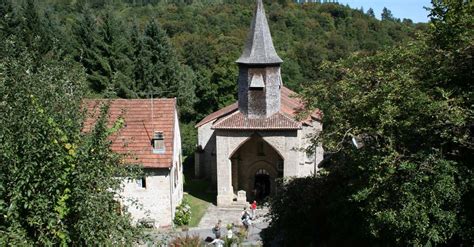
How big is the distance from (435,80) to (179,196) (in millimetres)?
19803

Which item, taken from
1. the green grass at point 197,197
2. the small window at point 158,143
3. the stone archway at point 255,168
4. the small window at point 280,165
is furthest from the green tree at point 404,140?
the stone archway at point 255,168

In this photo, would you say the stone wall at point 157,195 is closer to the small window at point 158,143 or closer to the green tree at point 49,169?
the small window at point 158,143

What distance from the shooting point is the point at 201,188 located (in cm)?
3569

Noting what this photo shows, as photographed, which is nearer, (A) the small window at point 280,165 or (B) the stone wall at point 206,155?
(A) the small window at point 280,165

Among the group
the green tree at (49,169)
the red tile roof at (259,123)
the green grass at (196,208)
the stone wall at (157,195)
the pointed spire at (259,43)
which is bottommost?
the green grass at (196,208)

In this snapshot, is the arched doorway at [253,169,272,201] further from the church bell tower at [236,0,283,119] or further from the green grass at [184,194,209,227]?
the church bell tower at [236,0,283,119]

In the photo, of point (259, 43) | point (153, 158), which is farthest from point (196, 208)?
point (259, 43)

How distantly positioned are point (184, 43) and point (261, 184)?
4013 cm

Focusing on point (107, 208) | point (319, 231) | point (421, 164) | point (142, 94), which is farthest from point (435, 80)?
point (142, 94)

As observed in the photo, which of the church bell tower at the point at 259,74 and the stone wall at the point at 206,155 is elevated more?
the church bell tower at the point at 259,74

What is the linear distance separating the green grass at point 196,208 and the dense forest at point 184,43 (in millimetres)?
9497

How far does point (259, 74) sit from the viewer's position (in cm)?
3039

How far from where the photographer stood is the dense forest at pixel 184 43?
4769cm

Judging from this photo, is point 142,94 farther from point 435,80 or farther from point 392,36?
point 392,36
